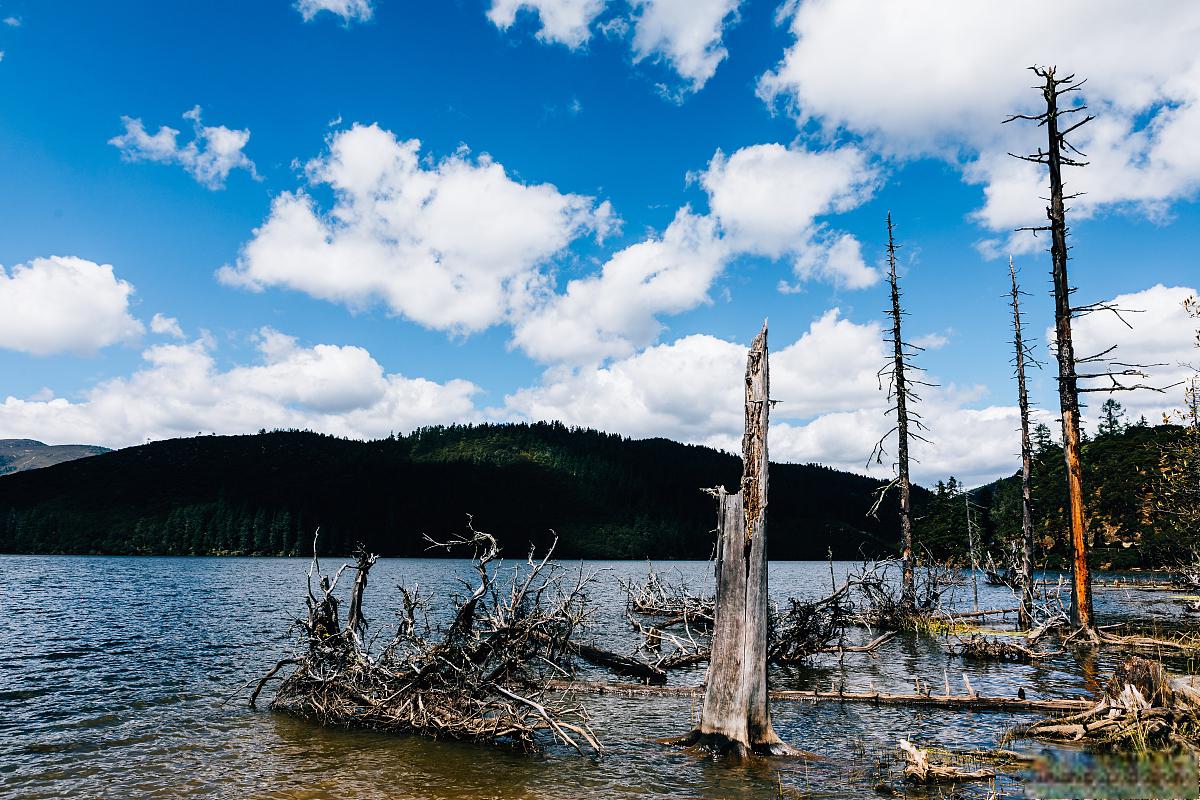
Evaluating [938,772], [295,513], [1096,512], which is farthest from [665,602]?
[295,513]

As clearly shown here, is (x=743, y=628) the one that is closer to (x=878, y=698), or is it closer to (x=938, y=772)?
(x=938, y=772)

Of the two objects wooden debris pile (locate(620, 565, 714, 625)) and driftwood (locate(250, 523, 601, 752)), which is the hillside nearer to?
wooden debris pile (locate(620, 565, 714, 625))

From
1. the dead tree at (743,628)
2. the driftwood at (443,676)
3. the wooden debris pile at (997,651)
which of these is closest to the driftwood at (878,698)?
the driftwood at (443,676)

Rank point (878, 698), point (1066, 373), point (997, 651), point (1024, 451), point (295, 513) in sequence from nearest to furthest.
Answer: point (878, 698), point (1066, 373), point (997, 651), point (1024, 451), point (295, 513)

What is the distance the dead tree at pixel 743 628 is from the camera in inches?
436

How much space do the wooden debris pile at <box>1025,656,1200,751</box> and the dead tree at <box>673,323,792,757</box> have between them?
4.83 meters

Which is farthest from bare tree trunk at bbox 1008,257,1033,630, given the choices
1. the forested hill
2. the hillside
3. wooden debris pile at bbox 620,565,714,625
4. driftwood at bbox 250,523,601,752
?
the forested hill

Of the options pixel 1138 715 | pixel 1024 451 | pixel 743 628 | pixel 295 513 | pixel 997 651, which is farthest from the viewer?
pixel 295 513

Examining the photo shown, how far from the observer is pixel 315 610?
Answer: 14.7 metres

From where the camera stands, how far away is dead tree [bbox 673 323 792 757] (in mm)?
11078

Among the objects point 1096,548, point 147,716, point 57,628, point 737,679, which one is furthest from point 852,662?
point 1096,548

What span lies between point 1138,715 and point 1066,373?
1032 cm

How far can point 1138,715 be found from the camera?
10.2 m

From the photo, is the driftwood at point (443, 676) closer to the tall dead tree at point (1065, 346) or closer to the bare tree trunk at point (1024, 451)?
the tall dead tree at point (1065, 346)
